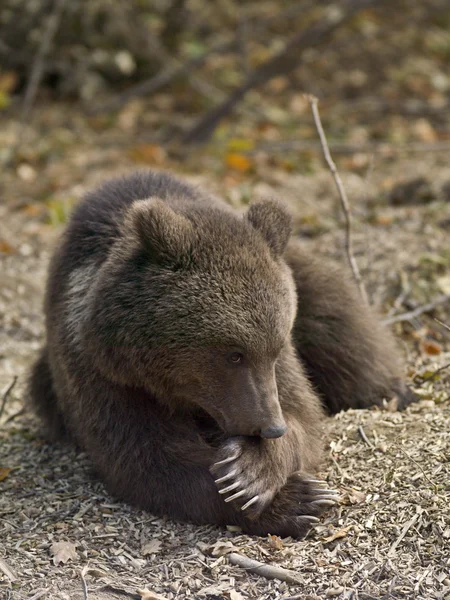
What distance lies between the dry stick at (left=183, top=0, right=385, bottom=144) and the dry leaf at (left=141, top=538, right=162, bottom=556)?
8.03 m

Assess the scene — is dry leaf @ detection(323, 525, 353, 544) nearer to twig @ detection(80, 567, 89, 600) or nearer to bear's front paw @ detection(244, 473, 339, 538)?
bear's front paw @ detection(244, 473, 339, 538)

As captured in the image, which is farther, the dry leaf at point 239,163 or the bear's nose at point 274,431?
the dry leaf at point 239,163

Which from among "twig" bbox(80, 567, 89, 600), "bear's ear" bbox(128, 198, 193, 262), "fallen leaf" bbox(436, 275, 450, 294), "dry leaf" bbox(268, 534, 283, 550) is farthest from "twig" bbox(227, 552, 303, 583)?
"fallen leaf" bbox(436, 275, 450, 294)

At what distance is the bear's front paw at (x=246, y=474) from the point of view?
4250mm

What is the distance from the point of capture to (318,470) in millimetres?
4785

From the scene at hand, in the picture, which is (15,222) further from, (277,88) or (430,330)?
(277,88)

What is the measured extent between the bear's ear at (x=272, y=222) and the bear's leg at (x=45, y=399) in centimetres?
201

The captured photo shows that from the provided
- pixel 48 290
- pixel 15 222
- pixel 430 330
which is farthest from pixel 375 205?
pixel 48 290

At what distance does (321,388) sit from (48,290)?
1.96 meters

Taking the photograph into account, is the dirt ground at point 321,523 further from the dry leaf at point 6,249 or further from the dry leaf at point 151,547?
the dry leaf at point 6,249

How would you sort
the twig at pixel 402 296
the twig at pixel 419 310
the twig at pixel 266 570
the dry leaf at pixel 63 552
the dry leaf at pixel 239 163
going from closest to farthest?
the twig at pixel 266 570 → the dry leaf at pixel 63 552 → the twig at pixel 419 310 → the twig at pixel 402 296 → the dry leaf at pixel 239 163

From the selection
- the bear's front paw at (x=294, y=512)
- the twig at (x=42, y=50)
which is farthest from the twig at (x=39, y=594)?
the twig at (x=42, y=50)

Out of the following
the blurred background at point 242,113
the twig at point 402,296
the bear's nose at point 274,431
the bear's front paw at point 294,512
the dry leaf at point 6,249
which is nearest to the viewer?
the bear's nose at point 274,431

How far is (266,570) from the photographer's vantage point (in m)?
3.99
